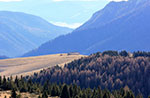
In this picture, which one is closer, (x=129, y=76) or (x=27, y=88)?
(x=27, y=88)

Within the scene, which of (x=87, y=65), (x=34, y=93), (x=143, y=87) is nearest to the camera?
(x=34, y=93)

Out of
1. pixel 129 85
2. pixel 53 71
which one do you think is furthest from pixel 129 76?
pixel 53 71

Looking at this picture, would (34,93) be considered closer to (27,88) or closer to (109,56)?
(27,88)

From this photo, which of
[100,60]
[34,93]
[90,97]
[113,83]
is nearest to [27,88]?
[34,93]

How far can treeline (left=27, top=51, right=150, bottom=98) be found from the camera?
6348 inches

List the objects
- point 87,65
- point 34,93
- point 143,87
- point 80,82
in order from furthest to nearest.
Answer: point 87,65 < point 80,82 < point 143,87 < point 34,93

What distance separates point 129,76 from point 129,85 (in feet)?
21.7

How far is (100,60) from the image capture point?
616 feet

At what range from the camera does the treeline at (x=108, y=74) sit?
161250 mm

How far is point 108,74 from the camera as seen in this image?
17550 cm

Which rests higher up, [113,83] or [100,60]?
[100,60]

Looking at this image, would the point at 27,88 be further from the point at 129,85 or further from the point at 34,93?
the point at 129,85

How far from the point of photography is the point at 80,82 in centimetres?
17050

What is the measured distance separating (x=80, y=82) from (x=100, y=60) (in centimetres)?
2299
